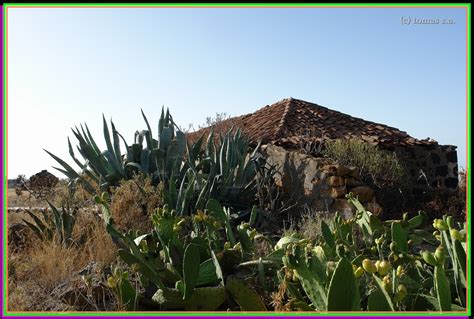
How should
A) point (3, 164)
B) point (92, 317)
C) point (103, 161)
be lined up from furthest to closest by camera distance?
point (103, 161) < point (3, 164) < point (92, 317)

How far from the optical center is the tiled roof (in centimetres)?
1000

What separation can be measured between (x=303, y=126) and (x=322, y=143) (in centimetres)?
194

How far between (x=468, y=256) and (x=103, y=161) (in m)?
5.33

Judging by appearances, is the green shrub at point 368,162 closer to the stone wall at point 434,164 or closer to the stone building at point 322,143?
the stone building at point 322,143

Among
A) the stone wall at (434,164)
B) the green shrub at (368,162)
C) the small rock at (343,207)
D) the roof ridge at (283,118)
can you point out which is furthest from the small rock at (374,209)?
the roof ridge at (283,118)

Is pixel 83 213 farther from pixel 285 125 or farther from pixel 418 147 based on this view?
pixel 418 147

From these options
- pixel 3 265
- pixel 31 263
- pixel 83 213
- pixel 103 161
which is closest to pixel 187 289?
pixel 3 265

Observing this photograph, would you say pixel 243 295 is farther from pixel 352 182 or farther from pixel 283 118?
pixel 283 118

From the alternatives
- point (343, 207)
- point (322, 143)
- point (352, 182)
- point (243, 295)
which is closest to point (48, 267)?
point (243, 295)

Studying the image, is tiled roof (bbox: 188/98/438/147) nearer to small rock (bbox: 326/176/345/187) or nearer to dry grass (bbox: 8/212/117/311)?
small rock (bbox: 326/176/345/187)

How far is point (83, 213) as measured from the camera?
5.53 m

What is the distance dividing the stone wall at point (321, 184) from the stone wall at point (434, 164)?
279 centimetres

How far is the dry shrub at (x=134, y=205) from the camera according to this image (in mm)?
5254

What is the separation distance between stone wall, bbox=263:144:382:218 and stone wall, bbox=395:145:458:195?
2794mm
